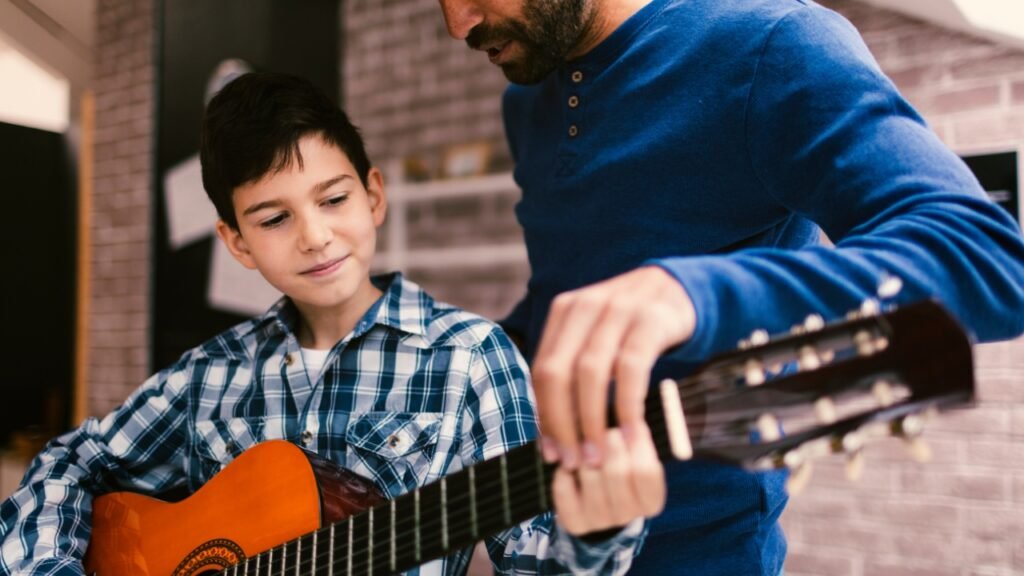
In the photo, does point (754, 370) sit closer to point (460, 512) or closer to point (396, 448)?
point (460, 512)

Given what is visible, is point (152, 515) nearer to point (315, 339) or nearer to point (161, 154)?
point (315, 339)

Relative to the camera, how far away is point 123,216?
13.2ft

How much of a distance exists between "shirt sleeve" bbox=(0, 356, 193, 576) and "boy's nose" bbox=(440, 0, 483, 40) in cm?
79

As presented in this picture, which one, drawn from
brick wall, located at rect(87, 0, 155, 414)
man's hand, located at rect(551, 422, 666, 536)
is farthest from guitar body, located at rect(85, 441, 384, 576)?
brick wall, located at rect(87, 0, 155, 414)

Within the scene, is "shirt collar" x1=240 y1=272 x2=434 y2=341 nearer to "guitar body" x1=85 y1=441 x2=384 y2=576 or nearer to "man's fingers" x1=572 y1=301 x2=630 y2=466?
"guitar body" x1=85 y1=441 x2=384 y2=576

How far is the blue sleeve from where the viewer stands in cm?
57

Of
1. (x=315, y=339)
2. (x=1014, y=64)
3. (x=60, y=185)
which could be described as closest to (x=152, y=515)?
(x=315, y=339)

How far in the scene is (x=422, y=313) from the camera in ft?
4.18

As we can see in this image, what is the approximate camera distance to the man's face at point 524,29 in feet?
3.63

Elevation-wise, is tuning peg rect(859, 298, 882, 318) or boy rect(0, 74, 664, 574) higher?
tuning peg rect(859, 298, 882, 318)

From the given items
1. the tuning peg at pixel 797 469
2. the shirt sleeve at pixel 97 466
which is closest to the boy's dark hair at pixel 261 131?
the shirt sleeve at pixel 97 466

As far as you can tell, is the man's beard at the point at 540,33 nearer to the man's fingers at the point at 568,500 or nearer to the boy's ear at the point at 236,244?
the boy's ear at the point at 236,244

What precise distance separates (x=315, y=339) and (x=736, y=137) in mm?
759

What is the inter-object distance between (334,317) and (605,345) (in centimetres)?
85
